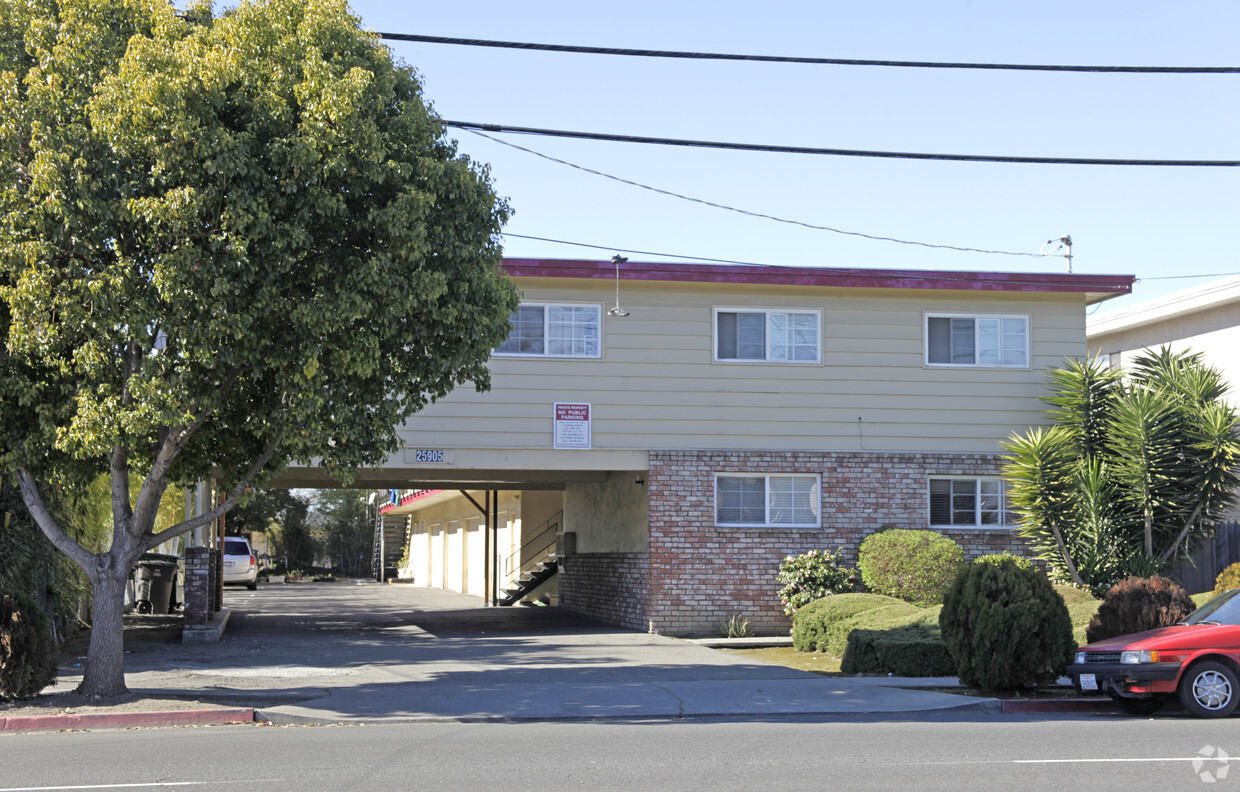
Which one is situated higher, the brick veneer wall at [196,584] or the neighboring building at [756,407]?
the neighboring building at [756,407]

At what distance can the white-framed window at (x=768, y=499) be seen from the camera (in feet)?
66.4

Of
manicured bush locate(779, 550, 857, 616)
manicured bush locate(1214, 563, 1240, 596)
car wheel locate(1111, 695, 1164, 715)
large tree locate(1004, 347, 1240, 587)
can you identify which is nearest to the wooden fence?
large tree locate(1004, 347, 1240, 587)

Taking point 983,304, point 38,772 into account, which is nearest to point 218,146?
point 38,772

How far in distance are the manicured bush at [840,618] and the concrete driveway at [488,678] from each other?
164 centimetres

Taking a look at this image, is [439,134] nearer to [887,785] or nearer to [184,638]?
[887,785]

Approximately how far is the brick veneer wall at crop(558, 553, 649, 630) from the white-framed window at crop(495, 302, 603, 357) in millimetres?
3695

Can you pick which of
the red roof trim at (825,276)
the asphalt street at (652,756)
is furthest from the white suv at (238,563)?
the asphalt street at (652,756)

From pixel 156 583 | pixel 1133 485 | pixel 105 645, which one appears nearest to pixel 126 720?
pixel 105 645

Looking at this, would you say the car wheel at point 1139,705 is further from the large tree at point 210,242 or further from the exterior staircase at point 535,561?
the exterior staircase at point 535,561

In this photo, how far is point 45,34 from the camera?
11.5 meters

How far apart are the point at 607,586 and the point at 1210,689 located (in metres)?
12.6

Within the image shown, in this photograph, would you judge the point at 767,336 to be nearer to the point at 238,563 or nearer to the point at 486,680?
the point at 486,680

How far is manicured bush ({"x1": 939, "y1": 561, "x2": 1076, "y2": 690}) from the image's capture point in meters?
12.9

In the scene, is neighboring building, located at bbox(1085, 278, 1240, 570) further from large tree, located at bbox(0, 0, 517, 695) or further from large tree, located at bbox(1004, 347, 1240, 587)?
large tree, located at bbox(0, 0, 517, 695)
